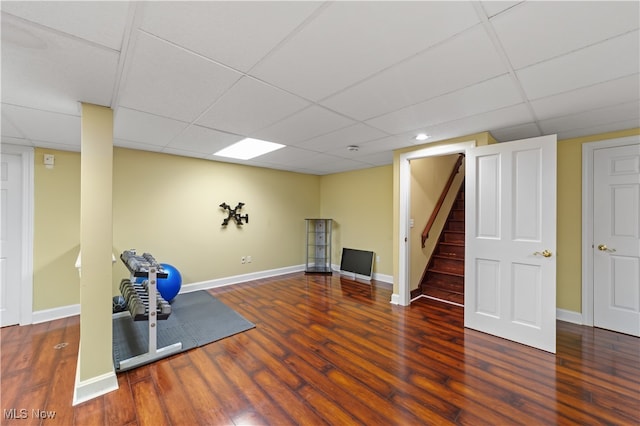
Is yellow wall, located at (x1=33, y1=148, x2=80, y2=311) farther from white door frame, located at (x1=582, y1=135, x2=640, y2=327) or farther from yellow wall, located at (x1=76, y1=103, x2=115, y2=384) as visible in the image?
white door frame, located at (x1=582, y1=135, x2=640, y2=327)

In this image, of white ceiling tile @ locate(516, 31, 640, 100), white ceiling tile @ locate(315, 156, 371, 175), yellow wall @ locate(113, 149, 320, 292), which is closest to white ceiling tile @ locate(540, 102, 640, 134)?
white ceiling tile @ locate(516, 31, 640, 100)

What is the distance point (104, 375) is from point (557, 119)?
4.75 m

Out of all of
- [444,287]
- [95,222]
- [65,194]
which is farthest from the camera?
[444,287]

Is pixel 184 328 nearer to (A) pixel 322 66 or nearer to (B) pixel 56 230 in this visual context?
(B) pixel 56 230

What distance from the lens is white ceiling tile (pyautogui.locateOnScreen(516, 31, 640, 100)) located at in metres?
1.49

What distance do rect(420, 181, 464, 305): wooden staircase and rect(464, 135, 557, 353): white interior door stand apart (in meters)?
1.01

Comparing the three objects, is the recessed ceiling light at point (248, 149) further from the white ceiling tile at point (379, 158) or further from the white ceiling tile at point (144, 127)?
the white ceiling tile at point (379, 158)

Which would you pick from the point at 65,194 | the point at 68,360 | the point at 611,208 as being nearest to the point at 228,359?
the point at 68,360

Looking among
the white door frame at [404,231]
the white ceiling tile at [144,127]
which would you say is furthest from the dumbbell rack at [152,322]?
the white door frame at [404,231]

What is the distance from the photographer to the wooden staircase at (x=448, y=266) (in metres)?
4.26

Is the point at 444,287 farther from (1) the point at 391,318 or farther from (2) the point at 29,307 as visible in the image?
(2) the point at 29,307

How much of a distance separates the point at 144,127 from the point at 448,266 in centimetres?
491

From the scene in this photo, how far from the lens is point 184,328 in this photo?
3088 mm

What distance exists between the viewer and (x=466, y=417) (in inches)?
68.5
